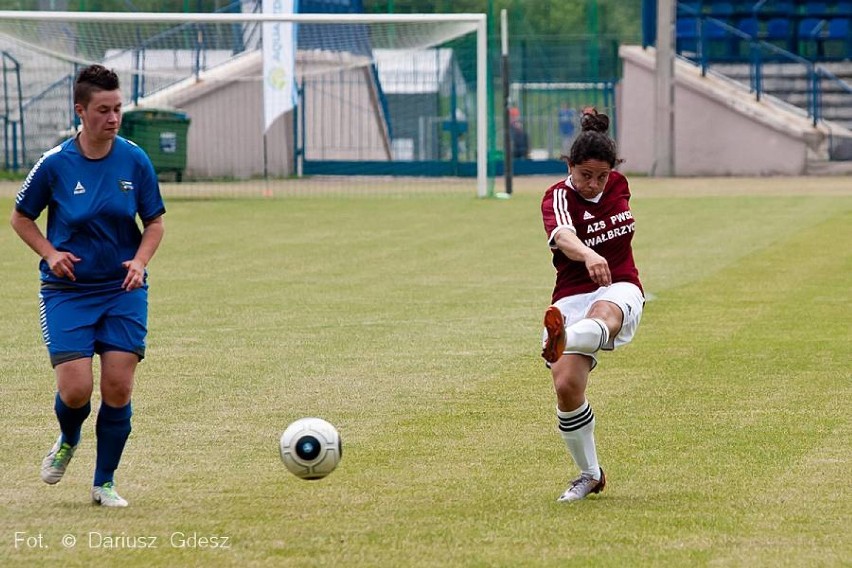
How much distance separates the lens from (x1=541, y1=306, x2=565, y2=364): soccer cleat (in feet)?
20.1

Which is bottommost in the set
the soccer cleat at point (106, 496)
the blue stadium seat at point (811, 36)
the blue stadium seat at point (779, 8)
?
the soccer cleat at point (106, 496)

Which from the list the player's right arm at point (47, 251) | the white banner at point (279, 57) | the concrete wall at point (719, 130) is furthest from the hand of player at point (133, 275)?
the concrete wall at point (719, 130)

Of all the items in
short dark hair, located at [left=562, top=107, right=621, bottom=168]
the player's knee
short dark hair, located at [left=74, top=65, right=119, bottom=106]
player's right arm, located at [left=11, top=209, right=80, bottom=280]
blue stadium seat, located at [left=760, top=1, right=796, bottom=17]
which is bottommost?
the player's knee

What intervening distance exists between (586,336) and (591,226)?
539 mm

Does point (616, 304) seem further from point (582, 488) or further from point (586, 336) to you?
point (582, 488)

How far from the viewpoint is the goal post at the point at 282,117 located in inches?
1276

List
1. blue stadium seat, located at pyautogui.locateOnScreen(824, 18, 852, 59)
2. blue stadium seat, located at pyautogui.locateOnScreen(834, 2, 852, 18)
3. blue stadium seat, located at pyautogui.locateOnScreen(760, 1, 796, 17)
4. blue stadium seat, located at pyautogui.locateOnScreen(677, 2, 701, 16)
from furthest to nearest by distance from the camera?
blue stadium seat, located at pyautogui.locateOnScreen(834, 2, 852, 18) → blue stadium seat, located at pyautogui.locateOnScreen(824, 18, 852, 59) → blue stadium seat, located at pyautogui.locateOnScreen(760, 1, 796, 17) → blue stadium seat, located at pyautogui.locateOnScreen(677, 2, 701, 16)

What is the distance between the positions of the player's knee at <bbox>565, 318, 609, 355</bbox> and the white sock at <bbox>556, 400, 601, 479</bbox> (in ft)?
0.88

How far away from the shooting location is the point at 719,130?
122 ft

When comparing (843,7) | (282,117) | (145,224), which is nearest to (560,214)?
(145,224)

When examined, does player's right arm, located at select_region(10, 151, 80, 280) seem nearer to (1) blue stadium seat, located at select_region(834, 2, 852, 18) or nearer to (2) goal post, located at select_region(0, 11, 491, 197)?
(2) goal post, located at select_region(0, 11, 491, 197)

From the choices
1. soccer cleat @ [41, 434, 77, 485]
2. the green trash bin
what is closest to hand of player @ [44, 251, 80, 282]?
soccer cleat @ [41, 434, 77, 485]

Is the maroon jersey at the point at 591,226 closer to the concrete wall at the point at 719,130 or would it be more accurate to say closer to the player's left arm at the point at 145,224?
the player's left arm at the point at 145,224

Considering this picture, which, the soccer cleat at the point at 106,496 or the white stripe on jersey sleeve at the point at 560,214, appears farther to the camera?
the white stripe on jersey sleeve at the point at 560,214
